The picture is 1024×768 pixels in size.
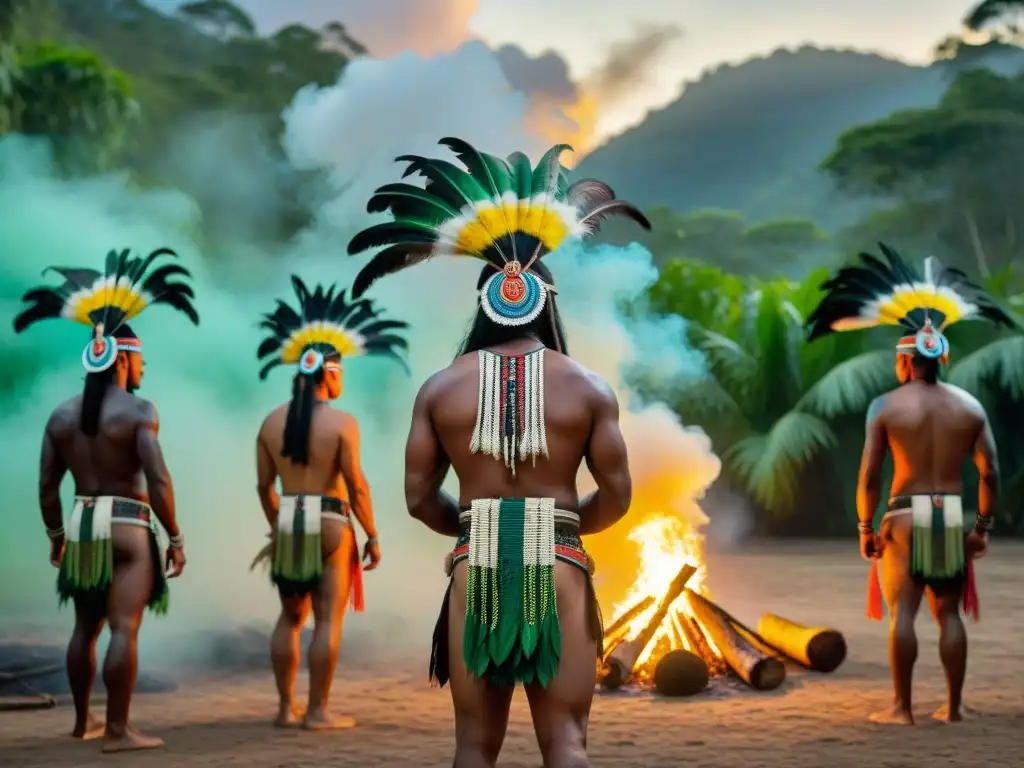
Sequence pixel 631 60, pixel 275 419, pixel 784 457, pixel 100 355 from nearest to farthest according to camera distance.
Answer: pixel 100 355 < pixel 275 419 < pixel 784 457 < pixel 631 60

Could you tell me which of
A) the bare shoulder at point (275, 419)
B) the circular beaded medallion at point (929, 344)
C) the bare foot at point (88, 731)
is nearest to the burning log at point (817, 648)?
the circular beaded medallion at point (929, 344)

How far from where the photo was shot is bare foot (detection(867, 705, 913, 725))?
612cm

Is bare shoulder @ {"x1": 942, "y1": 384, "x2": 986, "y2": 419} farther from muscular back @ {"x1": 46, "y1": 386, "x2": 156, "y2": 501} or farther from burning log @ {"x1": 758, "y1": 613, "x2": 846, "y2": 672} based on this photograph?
muscular back @ {"x1": 46, "y1": 386, "x2": 156, "y2": 501}

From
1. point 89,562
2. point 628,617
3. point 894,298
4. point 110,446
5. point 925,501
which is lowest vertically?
point 628,617

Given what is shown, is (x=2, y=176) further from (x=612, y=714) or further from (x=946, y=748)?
(x=946, y=748)

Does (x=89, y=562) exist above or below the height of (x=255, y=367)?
below

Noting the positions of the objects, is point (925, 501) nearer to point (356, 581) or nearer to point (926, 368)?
point (926, 368)

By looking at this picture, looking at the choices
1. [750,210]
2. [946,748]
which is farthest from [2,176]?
[750,210]

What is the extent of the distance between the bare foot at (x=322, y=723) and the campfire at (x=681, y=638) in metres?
1.49

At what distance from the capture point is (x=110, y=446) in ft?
18.6

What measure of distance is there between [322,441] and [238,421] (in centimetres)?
534

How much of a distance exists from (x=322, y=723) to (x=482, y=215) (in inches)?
140

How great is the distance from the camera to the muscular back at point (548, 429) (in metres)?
3.27

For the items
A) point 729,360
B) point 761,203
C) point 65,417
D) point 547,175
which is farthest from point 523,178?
point 761,203
